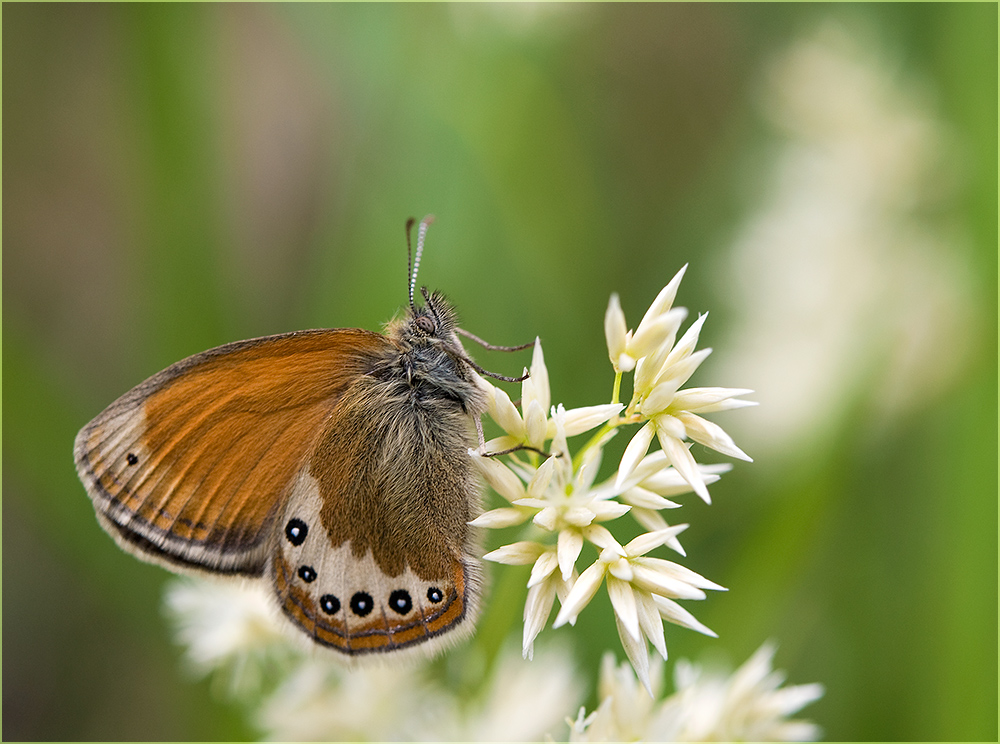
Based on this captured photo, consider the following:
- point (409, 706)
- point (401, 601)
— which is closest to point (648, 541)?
point (401, 601)

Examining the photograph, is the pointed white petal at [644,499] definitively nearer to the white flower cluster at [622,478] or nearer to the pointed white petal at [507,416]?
the white flower cluster at [622,478]

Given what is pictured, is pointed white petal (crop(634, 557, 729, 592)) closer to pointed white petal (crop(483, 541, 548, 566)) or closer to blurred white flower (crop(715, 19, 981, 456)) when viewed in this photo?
pointed white petal (crop(483, 541, 548, 566))

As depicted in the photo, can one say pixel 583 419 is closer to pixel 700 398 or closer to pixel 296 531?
pixel 700 398

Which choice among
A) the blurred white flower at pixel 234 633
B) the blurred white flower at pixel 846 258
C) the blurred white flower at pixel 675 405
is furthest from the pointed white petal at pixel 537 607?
the blurred white flower at pixel 846 258

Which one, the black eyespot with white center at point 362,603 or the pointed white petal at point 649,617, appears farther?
the black eyespot with white center at point 362,603

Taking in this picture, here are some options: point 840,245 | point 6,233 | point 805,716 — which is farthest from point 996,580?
point 6,233

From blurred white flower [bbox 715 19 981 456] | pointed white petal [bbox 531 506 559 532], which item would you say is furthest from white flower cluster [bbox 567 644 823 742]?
blurred white flower [bbox 715 19 981 456]

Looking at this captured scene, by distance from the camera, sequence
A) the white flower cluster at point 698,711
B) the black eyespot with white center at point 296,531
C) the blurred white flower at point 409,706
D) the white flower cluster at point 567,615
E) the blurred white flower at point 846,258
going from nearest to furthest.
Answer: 1. the white flower cluster at point 567,615
2. the white flower cluster at point 698,711
3. the black eyespot with white center at point 296,531
4. the blurred white flower at point 409,706
5. the blurred white flower at point 846,258
